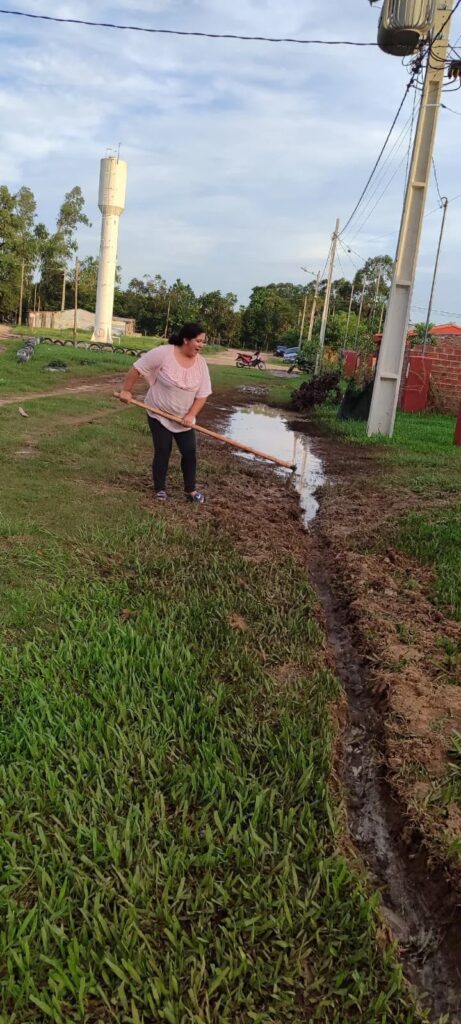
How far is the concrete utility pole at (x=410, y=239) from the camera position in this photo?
385 inches

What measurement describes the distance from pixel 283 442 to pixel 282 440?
0.23 m

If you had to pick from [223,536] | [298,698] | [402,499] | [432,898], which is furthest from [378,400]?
[432,898]

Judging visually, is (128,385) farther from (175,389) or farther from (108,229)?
(108,229)

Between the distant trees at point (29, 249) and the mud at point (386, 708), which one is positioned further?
the distant trees at point (29, 249)

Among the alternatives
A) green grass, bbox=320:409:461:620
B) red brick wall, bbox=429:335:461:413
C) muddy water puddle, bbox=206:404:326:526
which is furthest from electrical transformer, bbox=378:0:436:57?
red brick wall, bbox=429:335:461:413

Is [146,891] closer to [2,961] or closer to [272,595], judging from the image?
[2,961]

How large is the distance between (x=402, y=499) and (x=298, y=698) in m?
4.20

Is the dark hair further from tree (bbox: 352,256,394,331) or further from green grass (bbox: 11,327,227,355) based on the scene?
tree (bbox: 352,256,394,331)

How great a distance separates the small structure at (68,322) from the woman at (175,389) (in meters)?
43.8

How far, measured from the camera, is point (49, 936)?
171 centimetres

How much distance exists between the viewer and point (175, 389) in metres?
5.72

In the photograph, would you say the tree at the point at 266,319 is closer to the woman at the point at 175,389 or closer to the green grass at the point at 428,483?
the green grass at the point at 428,483

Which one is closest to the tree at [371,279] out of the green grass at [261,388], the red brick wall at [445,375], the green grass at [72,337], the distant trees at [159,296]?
the distant trees at [159,296]

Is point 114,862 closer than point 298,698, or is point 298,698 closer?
point 114,862
